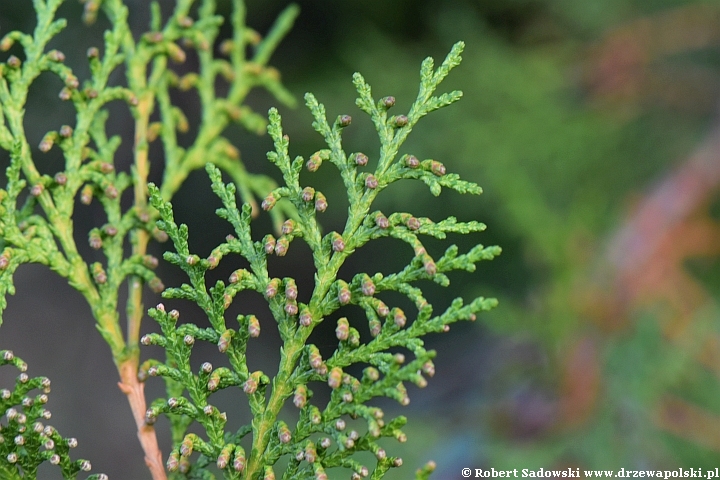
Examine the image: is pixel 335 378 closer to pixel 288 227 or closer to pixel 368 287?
pixel 368 287

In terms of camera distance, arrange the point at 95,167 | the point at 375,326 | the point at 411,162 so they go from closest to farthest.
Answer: the point at 375,326
the point at 411,162
the point at 95,167

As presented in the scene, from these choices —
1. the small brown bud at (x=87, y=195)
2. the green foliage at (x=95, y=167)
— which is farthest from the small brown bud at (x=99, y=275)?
the small brown bud at (x=87, y=195)

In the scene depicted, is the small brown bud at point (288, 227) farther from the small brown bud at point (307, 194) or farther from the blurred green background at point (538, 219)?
the blurred green background at point (538, 219)

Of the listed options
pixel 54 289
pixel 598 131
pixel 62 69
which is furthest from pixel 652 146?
pixel 54 289

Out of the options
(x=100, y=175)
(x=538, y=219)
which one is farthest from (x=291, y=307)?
(x=538, y=219)

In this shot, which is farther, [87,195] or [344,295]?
[87,195]

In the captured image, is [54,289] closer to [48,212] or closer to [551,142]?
[551,142]

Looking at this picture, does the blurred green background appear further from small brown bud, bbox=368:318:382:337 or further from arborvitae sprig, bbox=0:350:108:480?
arborvitae sprig, bbox=0:350:108:480
